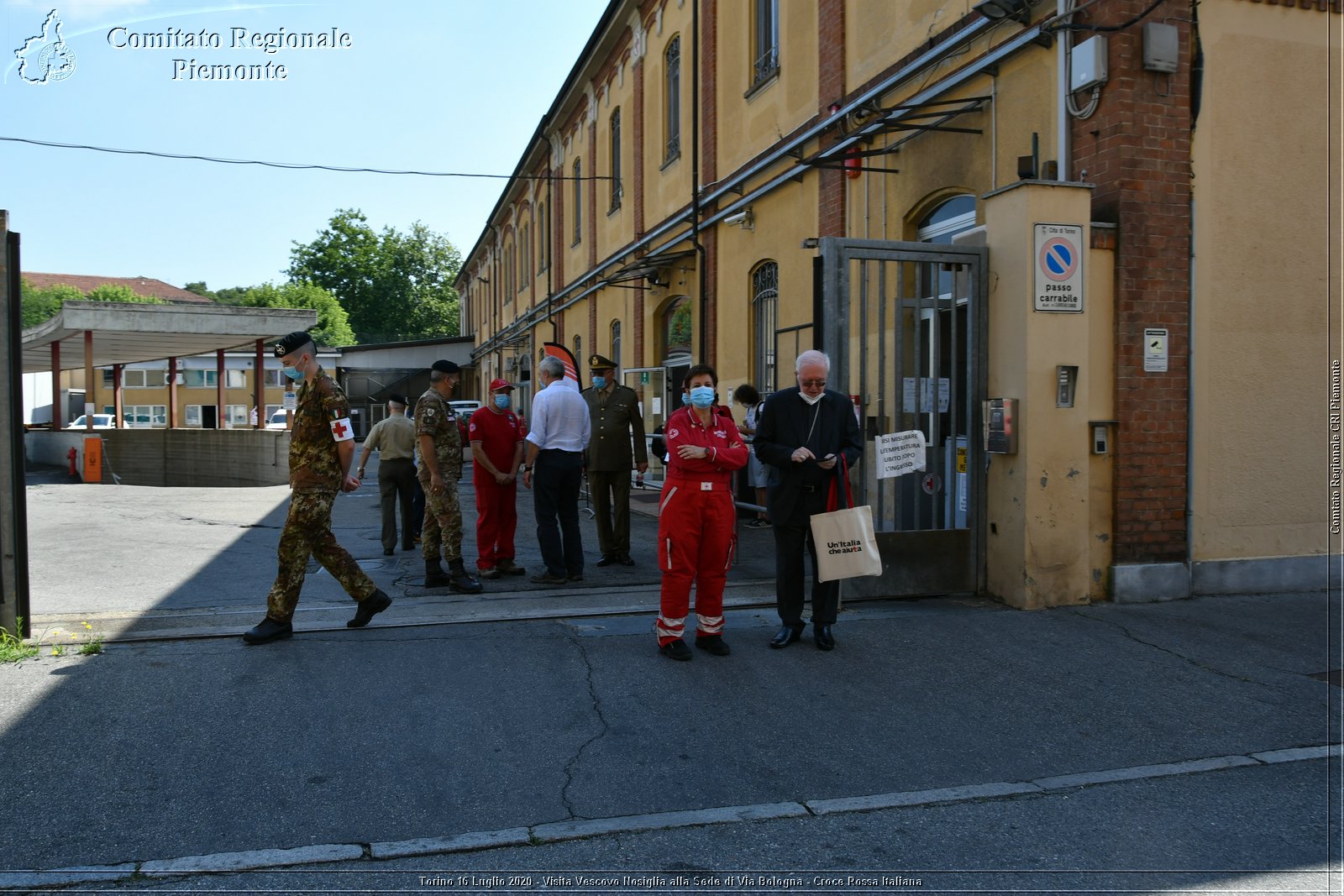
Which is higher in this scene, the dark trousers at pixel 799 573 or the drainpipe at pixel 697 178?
the drainpipe at pixel 697 178

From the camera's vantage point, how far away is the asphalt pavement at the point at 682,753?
334 cm

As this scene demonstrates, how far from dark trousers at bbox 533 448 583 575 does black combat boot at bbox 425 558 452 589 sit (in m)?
0.88

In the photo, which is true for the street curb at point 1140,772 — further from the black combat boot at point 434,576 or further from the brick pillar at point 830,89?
the brick pillar at point 830,89

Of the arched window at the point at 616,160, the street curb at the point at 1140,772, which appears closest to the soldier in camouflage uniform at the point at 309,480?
the street curb at the point at 1140,772

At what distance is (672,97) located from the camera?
18547 millimetres

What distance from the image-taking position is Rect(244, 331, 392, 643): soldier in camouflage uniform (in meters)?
6.21

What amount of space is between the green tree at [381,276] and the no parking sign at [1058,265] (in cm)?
7607

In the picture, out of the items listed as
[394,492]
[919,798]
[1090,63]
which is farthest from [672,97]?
[919,798]

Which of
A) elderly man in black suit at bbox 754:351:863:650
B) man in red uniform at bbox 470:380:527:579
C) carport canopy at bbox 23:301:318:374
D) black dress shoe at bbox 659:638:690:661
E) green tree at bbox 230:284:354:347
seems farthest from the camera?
green tree at bbox 230:284:354:347

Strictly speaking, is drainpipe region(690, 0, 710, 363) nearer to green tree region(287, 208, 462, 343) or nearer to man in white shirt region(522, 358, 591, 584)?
man in white shirt region(522, 358, 591, 584)

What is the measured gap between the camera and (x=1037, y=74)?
7.86 metres

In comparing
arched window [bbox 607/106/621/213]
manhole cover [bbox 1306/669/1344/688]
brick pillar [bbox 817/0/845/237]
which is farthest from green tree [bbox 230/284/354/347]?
manhole cover [bbox 1306/669/1344/688]

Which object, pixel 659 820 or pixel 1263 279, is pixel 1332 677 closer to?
pixel 1263 279

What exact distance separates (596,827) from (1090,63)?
6.39 meters
